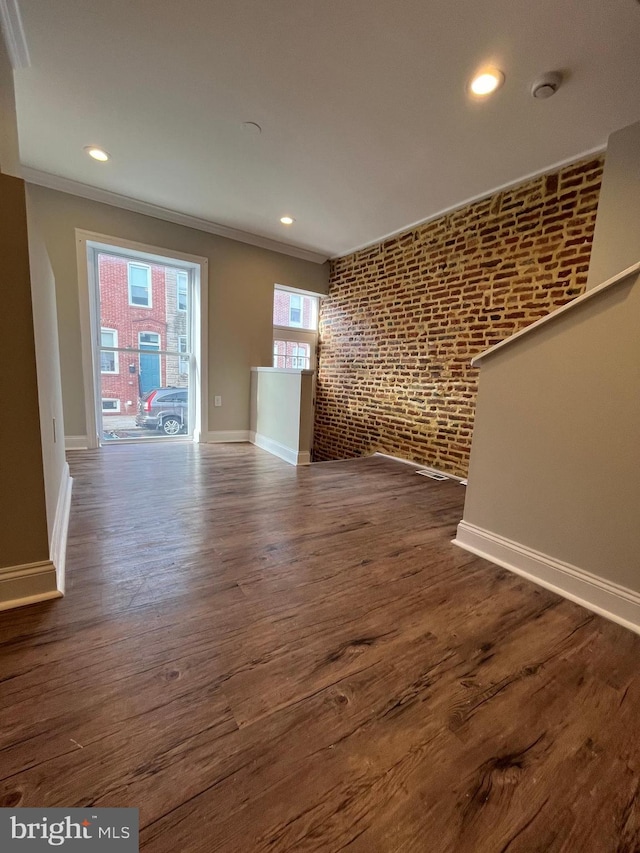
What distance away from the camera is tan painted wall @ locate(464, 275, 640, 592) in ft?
4.72

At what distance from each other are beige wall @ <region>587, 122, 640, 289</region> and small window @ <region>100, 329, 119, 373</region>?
4582mm

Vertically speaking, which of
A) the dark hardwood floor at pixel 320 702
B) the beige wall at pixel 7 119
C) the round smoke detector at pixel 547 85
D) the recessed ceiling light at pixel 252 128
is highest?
the round smoke detector at pixel 547 85

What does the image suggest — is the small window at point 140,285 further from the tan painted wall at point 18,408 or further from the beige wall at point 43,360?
the tan painted wall at point 18,408

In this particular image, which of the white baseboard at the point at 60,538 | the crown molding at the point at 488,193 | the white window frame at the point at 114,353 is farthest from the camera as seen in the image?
the white window frame at the point at 114,353

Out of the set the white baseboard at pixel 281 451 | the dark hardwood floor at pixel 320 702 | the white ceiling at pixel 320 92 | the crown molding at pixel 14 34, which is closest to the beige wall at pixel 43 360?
the dark hardwood floor at pixel 320 702

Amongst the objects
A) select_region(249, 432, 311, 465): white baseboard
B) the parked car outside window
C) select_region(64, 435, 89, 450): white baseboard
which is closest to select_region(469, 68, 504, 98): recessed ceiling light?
select_region(249, 432, 311, 465): white baseboard

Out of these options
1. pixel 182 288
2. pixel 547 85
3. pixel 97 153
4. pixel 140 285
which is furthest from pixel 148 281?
pixel 547 85

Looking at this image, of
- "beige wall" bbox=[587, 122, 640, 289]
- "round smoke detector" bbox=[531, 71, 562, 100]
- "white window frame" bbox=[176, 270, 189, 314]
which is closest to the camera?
"round smoke detector" bbox=[531, 71, 562, 100]

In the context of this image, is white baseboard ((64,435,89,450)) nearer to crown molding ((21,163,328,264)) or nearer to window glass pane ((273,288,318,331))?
crown molding ((21,163,328,264))

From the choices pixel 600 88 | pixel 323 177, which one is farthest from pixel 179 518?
pixel 600 88

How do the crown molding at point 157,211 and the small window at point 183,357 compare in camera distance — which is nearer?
the crown molding at point 157,211

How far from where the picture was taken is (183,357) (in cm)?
452

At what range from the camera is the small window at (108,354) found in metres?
3.96

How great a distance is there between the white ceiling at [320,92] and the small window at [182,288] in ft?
3.52
